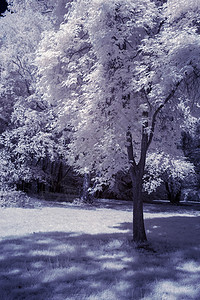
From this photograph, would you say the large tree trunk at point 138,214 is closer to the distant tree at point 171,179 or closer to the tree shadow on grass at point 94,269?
the tree shadow on grass at point 94,269

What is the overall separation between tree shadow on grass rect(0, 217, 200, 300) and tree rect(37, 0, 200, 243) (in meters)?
1.57

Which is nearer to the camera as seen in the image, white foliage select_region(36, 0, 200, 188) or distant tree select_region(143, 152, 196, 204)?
white foliage select_region(36, 0, 200, 188)

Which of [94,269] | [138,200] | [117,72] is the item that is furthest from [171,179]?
[94,269]

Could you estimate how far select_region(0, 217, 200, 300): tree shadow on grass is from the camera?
15.1 feet

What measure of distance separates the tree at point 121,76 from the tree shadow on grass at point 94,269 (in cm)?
157

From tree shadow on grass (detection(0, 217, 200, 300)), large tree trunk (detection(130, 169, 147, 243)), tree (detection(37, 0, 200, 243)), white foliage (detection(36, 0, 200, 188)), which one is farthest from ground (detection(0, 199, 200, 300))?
white foliage (detection(36, 0, 200, 188))

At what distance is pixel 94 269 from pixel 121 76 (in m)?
5.36

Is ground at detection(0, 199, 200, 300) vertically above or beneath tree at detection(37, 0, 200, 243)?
beneath

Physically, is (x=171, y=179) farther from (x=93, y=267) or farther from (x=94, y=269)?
(x=94, y=269)

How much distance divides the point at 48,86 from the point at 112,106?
267cm

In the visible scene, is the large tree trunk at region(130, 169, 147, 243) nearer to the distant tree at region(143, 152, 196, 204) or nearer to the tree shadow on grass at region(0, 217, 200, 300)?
the tree shadow on grass at region(0, 217, 200, 300)

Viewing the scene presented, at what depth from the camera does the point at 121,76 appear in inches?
337

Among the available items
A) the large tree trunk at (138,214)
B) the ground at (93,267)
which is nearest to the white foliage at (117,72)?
the large tree trunk at (138,214)

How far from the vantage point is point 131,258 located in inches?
277
